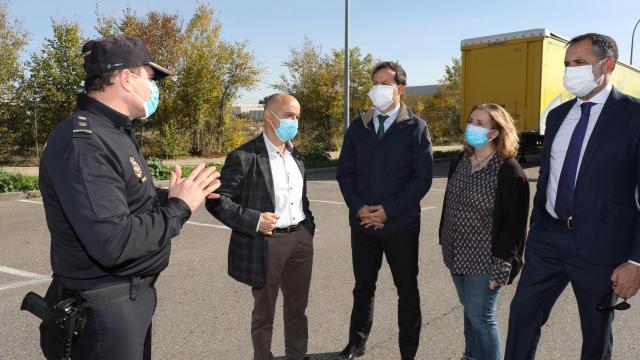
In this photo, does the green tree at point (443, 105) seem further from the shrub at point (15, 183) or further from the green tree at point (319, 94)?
the shrub at point (15, 183)

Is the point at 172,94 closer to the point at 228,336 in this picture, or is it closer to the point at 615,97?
the point at 228,336

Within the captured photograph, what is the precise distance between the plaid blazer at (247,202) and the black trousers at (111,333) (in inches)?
43.6

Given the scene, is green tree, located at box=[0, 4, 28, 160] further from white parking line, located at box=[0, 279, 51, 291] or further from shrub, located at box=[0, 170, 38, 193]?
white parking line, located at box=[0, 279, 51, 291]

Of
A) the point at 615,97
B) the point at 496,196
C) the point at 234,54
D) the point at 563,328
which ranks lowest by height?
the point at 563,328

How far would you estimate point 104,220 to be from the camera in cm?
179

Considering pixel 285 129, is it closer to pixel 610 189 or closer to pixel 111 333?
pixel 111 333

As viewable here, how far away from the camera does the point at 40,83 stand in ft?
52.6

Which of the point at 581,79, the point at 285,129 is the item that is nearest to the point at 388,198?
the point at 285,129

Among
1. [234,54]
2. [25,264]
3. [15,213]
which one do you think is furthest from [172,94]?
[25,264]

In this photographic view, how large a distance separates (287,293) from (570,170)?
1.83 meters

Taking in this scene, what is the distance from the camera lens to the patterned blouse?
10.4 feet

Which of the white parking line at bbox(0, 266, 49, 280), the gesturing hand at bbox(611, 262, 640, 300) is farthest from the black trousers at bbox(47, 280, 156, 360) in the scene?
the white parking line at bbox(0, 266, 49, 280)

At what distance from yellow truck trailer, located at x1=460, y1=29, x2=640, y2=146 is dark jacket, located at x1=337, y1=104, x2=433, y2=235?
11.7m

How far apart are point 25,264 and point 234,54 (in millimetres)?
14871
